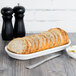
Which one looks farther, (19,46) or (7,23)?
(7,23)

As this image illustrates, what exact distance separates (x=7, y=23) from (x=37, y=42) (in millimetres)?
382

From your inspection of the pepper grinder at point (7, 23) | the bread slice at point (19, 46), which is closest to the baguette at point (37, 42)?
the bread slice at point (19, 46)

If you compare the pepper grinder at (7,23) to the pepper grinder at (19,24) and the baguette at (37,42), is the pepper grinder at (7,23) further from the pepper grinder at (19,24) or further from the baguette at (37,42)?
the baguette at (37,42)

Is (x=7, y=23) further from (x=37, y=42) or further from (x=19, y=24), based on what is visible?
(x=37, y=42)

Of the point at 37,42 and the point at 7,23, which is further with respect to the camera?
the point at 7,23

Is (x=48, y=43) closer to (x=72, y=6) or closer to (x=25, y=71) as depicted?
(x=25, y=71)

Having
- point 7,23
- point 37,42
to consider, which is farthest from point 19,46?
point 7,23

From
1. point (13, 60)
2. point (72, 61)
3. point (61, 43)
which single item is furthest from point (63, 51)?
point (13, 60)

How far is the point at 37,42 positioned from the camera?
1533 mm

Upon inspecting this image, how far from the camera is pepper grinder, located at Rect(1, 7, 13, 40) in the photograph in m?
1.76

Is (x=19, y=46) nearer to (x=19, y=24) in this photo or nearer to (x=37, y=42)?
(x=37, y=42)

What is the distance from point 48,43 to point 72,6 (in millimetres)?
802

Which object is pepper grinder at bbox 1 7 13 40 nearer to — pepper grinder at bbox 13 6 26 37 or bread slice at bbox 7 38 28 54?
pepper grinder at bbox 13 6 26 37

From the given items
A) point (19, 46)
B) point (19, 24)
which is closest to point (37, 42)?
point (19, 46)
